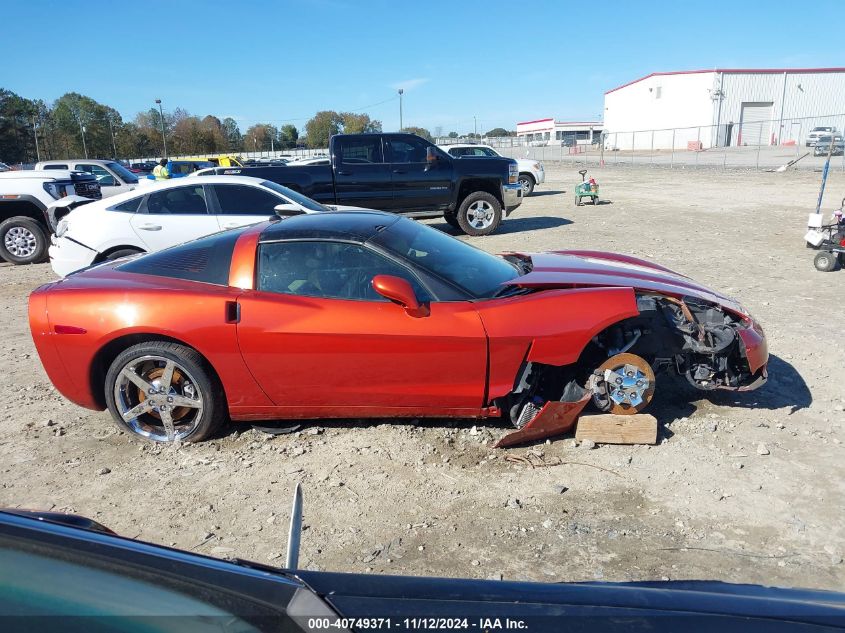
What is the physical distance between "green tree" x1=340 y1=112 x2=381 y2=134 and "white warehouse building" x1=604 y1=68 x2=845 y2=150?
35.5 metres

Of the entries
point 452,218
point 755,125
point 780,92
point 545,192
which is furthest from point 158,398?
point 780,92

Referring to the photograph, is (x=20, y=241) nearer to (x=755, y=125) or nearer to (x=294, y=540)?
(x=294, y=540)

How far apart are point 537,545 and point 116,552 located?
7.33 feet

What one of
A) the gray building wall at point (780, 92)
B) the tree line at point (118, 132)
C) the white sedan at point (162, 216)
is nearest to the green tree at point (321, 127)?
the tree line at point (118, 132)

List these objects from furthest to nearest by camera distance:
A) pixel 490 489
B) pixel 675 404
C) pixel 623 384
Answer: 1. pixel 675 404
2. pixel 623 384
3. pixel 490 489

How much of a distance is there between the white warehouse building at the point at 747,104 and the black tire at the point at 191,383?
57544 millimetres

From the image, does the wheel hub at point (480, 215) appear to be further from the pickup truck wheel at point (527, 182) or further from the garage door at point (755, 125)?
the garage door at point (755, 125)

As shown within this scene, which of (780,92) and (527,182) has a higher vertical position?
(780,92)

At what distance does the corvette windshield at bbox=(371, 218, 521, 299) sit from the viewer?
405 cm

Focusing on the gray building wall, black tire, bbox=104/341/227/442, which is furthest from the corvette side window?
the gray building wall

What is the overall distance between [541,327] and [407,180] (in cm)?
857

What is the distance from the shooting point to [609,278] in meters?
4.22

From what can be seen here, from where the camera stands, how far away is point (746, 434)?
4031mm

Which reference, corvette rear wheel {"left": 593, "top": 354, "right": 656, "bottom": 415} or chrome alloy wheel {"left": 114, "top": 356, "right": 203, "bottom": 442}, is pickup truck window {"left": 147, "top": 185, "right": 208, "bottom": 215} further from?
corvette rear wheel {"left": 593, "top": 354, "right": 656, "bottom": 415}
